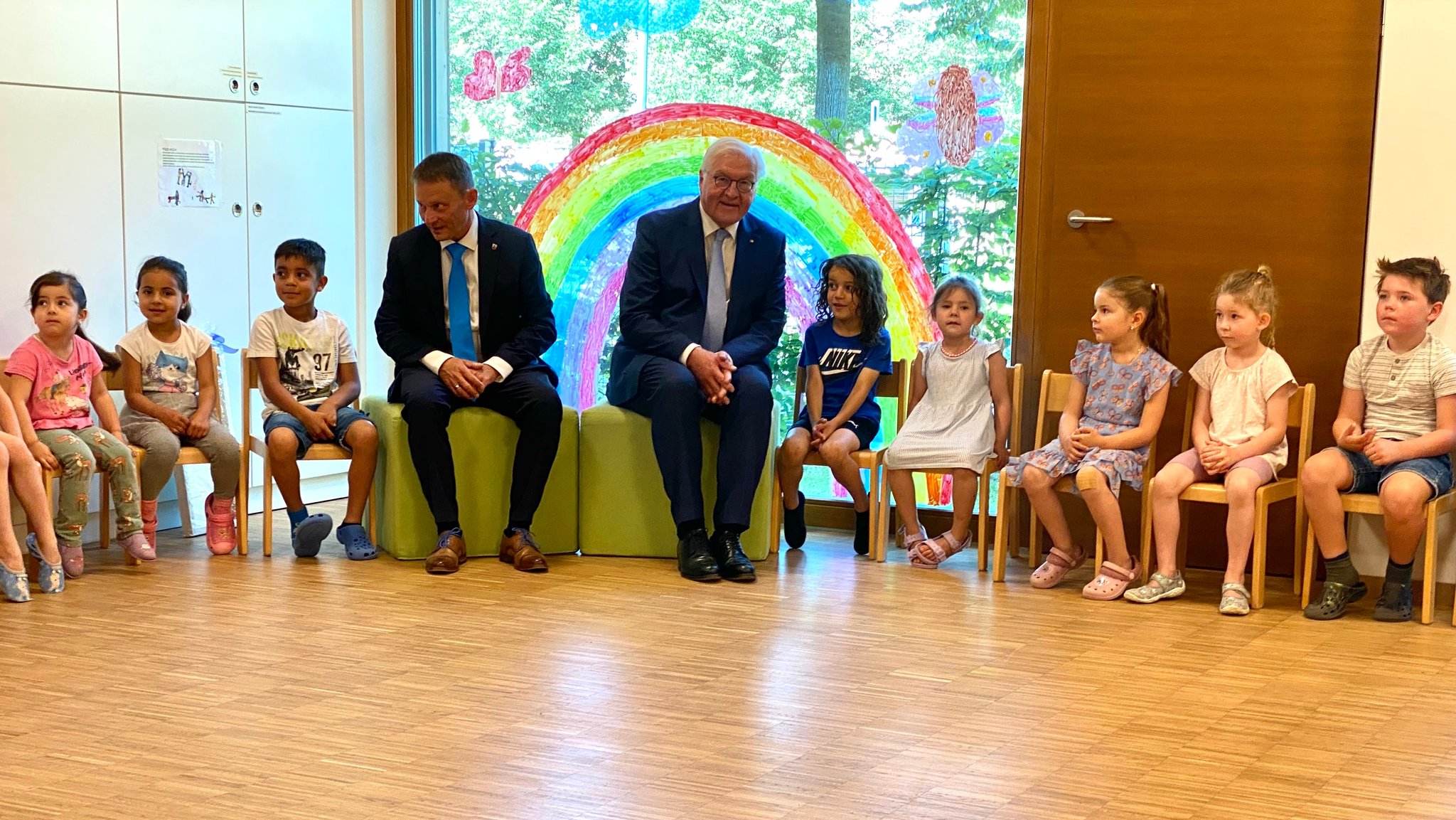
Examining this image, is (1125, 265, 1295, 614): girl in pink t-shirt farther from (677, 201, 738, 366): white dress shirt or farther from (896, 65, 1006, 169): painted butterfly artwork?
(677, 201, 738, 366): white dress shirt

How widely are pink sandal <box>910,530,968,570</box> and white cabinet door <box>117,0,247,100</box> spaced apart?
9.06 feet

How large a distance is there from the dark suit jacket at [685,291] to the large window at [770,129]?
0.46 metres

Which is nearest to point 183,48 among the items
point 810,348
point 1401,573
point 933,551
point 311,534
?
point 311,534

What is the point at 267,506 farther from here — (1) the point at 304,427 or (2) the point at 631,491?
(2) the point at 631,491

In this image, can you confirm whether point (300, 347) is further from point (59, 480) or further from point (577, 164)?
point (577, 164)

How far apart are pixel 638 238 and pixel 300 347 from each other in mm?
1120

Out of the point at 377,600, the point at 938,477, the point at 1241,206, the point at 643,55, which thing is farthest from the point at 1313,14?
the point at 377,600

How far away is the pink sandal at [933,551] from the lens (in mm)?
4609

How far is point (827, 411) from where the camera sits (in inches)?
192

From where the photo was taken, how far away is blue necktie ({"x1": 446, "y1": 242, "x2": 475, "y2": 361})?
4.67 m

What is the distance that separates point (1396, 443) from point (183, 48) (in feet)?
12.8

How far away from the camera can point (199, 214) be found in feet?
16.7

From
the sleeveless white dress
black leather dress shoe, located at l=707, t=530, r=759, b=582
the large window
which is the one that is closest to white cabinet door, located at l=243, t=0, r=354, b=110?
the large window

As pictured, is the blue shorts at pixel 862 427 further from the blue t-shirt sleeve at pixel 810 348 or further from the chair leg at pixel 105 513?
the chair leg at pixel 105 513
